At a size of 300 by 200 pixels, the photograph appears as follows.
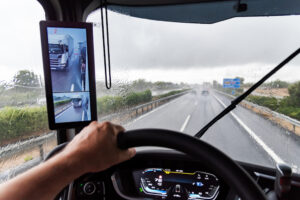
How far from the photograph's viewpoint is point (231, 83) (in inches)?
63.7

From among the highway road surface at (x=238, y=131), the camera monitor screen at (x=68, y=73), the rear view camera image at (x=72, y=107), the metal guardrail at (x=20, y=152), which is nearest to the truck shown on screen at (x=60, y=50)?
the camera monitor screen at (x=68, y=73)

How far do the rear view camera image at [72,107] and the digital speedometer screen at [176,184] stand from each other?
0.66 metres

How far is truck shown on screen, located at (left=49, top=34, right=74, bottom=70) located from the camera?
1503 mm

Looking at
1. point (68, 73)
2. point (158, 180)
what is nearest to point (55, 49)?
point (68, 73)

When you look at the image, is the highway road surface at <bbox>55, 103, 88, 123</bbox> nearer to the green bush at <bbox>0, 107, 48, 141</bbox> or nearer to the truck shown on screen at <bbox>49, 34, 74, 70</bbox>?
the green bush at <bbox>0, 107, 48, 141</bbox>

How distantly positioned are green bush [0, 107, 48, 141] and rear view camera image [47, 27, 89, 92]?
222mm

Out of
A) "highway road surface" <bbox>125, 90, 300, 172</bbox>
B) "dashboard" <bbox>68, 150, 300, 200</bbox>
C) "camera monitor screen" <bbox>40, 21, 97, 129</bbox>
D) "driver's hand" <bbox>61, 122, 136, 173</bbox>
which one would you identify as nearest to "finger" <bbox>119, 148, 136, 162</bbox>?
"driver's hand" <bbox>61, 122, 136, 173</bbox>

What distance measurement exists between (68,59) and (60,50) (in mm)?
87

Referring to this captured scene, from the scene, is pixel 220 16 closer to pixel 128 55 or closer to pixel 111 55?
pixel 128 55

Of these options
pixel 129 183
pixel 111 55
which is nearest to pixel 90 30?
pixel 111 55

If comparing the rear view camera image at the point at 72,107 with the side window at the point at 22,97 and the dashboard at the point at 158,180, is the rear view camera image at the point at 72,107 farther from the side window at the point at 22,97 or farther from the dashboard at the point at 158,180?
the dashboard at the point at 158,180

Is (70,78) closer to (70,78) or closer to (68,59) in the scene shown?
(70,78)

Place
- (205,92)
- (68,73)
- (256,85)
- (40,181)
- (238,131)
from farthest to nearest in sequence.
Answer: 1. (205,92)
2. (238,131)
3. (68,73)
4. (256,85)
5. (40,181)

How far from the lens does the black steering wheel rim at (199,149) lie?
644 millimetres
